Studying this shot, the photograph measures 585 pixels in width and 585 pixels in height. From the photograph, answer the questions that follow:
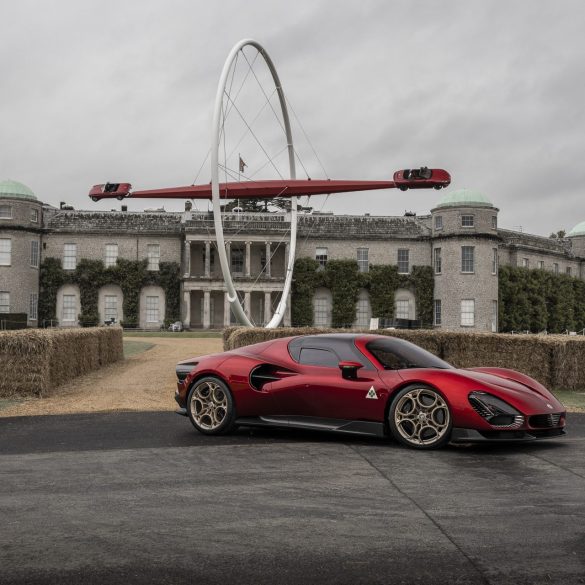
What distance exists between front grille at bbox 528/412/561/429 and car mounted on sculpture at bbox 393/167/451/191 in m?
16.0

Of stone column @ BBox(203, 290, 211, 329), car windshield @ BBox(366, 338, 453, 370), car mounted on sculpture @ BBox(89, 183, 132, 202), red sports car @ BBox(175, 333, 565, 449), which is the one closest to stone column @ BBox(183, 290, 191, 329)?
stone column @ BBox(203, 290, 211, 329)

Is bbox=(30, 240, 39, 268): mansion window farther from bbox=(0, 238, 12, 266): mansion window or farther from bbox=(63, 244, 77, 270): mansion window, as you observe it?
bbox=(63, 244, 77, 270): mansion window

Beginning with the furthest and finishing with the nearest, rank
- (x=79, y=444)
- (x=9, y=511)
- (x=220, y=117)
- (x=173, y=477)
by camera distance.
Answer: (x=220, y=117)
(x=79, y=444)
(x=173, y=477)
(x=9, y=511)

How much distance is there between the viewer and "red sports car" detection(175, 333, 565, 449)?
816 cm

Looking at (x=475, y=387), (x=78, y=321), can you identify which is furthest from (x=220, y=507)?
(x=78, y=321)

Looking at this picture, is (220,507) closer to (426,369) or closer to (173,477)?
(173,477)

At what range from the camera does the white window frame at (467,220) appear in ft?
185

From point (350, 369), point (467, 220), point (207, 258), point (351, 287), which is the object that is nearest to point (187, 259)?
point (207, 258)

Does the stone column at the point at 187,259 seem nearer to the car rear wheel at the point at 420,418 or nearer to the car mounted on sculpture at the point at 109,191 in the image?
the car mounted on sculpture at the point at 109,191

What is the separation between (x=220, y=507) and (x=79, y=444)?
12.0 feet

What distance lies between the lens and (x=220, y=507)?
571cm

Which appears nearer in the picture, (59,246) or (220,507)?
(220,507)

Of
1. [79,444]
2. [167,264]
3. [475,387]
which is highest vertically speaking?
[167,264]

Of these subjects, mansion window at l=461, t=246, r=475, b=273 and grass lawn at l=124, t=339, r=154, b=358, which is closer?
grass lawn at l=124, t=339, r=154, b=358
